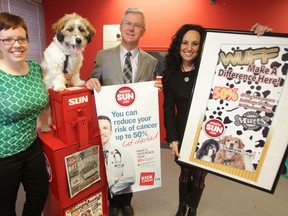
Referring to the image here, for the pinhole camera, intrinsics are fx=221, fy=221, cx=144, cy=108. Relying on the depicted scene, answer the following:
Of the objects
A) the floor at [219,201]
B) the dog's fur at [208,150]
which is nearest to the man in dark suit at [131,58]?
the dog's fur at [208,150]

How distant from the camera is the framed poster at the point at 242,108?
120cm

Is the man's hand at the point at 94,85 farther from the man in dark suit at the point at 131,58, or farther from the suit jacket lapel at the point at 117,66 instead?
the suit jacket lapel at the point at 117,66

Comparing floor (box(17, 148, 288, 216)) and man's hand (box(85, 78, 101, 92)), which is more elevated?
man's hand (box(85, 78, 101, 92))

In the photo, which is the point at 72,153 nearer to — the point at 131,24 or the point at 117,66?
the point at 117,66

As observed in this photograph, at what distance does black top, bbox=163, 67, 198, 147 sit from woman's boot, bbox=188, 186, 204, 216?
0.50 m

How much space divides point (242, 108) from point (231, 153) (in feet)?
0.94

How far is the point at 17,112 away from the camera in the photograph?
124 centimetres

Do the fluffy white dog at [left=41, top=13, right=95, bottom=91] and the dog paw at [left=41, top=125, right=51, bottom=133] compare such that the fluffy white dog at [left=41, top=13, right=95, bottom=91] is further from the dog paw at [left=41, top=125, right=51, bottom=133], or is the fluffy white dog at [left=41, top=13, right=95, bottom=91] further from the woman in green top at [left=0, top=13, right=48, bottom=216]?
the dog paw at [left=41, top=125, right=51, bottom=133]

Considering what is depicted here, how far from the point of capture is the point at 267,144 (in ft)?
4.12

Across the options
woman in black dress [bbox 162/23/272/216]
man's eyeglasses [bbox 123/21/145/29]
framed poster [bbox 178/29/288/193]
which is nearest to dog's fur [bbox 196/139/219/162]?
framed poster [bbox 178/29/288/193]

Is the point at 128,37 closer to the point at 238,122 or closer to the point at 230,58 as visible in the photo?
the point at 230,58

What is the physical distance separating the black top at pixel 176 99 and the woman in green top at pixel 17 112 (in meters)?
0.85

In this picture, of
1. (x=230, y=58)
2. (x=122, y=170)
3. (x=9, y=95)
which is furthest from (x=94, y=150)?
(x=230, y=58)

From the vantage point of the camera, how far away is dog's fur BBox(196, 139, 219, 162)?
1.41 metres
